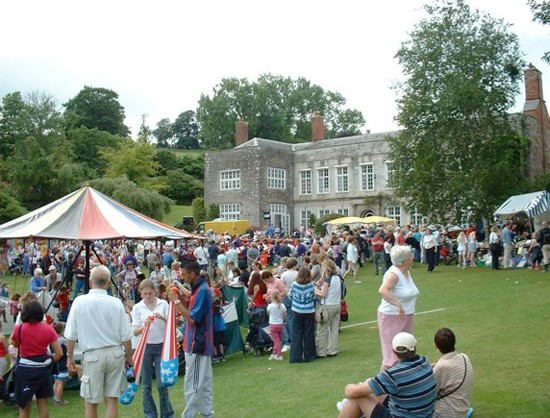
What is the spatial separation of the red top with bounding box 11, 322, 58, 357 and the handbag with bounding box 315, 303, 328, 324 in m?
5.26

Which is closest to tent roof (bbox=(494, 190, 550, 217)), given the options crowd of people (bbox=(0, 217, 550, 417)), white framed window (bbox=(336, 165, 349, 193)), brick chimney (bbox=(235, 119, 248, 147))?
crowd of people (bbox=(0, 217, 550, 417))

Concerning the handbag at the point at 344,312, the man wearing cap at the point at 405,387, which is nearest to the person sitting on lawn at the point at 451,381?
the man wearing cap at the point at 405,387

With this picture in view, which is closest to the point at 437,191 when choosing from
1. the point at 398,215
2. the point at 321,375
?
the point at 398,215

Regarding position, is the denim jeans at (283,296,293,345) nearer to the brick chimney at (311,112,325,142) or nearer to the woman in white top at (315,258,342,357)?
the woman in white top at (315,258,342,357)

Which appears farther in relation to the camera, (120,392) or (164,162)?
Result: (164,162)

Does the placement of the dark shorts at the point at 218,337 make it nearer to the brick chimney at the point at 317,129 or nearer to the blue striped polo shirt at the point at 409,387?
the blue striped polo shirt at the point at 409,387

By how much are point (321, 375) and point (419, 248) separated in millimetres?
19451

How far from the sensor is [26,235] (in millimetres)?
11570

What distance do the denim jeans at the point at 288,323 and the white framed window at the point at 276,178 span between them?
38.1 m

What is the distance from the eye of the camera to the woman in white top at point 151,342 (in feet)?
25.3

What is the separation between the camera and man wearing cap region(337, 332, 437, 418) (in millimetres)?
5672

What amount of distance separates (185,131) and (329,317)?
4036 inches

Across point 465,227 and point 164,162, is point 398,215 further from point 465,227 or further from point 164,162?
point 164,162

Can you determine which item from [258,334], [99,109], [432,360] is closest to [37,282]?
[258,334]
